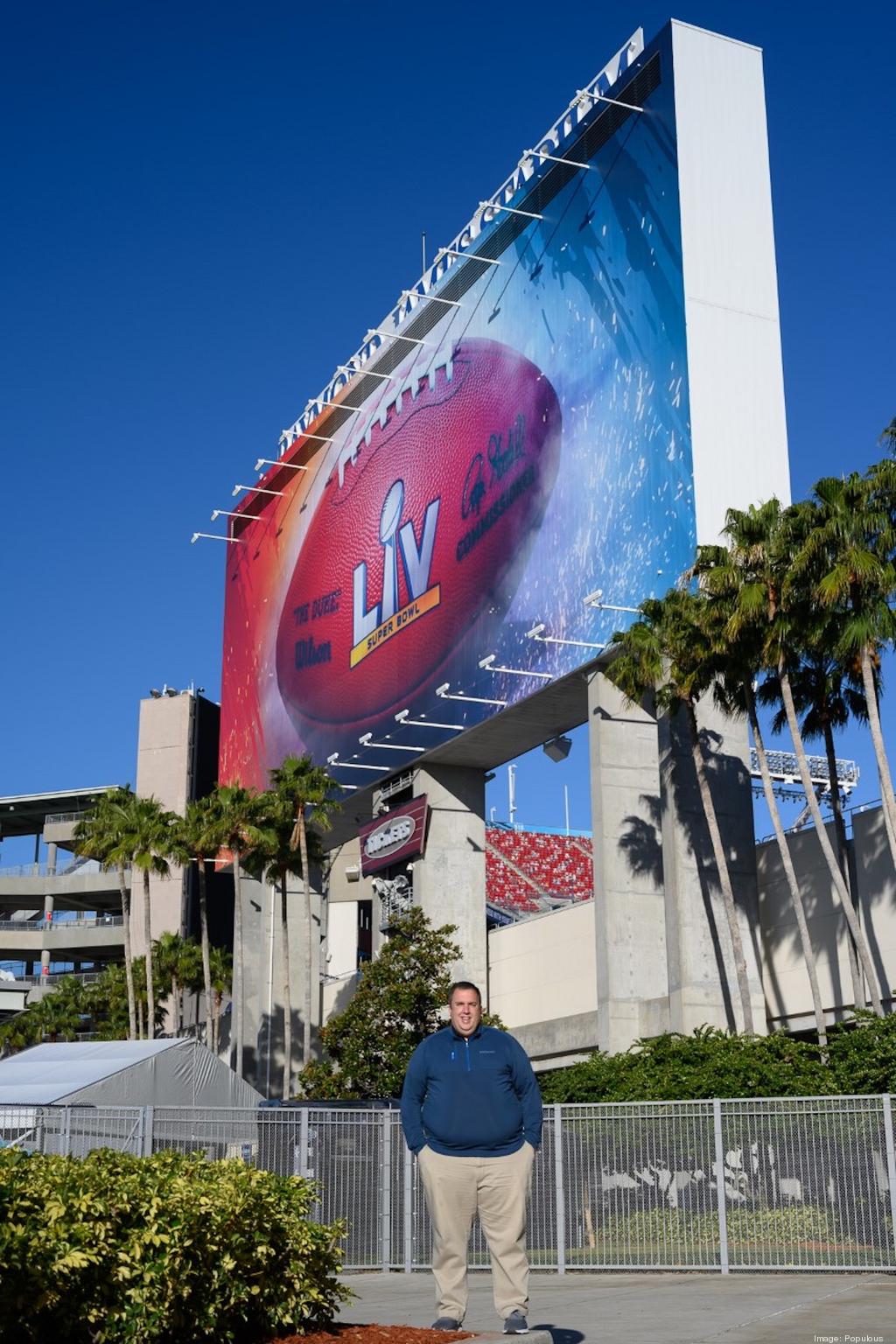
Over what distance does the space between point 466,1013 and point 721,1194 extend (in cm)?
1026

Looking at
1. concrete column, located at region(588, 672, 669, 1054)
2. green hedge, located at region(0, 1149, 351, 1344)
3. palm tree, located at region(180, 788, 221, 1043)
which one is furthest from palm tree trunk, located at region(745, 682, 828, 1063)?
palm tree, located at region(180, 788, 221, 1043)

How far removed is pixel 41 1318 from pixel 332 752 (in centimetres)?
5376

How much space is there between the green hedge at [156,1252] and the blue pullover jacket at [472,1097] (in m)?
1.37

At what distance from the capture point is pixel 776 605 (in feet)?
117

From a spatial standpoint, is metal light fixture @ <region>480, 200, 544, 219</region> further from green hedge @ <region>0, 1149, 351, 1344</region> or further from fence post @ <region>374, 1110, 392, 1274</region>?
green hedge @ <region>0, 1149, 351, 1344</region>

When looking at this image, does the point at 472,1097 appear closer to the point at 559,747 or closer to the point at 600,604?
the point at 600,604

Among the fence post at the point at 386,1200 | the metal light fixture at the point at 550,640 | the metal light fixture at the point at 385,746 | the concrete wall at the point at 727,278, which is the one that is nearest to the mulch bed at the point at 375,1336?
the fence post at the point at 386,1200

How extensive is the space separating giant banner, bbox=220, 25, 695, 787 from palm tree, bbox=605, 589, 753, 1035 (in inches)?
119

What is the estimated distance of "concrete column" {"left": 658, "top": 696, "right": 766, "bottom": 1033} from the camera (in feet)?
131

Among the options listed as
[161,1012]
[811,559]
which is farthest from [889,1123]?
[161,1012]

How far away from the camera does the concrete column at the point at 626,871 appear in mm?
42344

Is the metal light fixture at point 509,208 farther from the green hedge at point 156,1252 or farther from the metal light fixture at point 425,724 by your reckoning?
the green hedge at point 156,1252

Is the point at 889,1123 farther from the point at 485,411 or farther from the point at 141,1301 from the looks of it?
the point at 485,411

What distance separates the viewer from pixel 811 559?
34.9 metres
